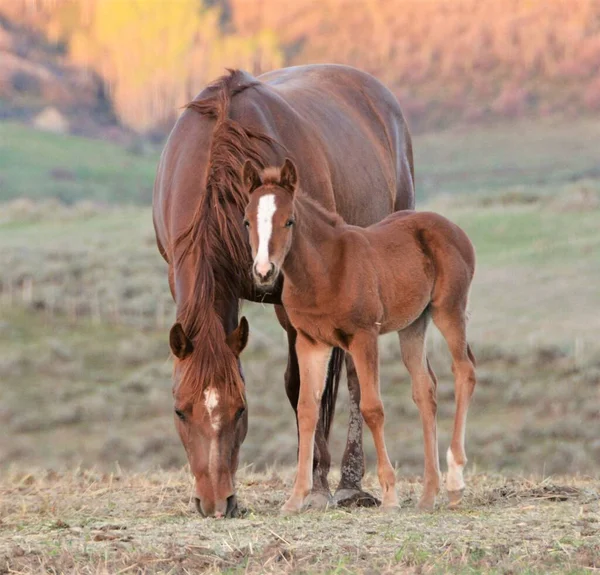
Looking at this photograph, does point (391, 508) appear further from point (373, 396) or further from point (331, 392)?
point (331, 392)

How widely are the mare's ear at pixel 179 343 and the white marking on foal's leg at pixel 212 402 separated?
236mm

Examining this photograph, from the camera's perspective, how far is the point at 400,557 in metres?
4.90

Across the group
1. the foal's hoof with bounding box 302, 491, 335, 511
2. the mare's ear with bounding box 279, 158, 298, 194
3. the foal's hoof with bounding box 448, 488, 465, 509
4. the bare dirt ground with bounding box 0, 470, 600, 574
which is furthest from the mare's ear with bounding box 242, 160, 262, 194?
the foal's hoof with bounding box 448, 488, 465, 509

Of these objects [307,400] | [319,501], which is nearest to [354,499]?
[319,501]

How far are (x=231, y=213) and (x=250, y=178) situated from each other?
0.45 m

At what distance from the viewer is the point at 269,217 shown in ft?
18.4

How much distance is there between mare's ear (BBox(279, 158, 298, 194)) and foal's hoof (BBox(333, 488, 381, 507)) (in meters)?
2.33

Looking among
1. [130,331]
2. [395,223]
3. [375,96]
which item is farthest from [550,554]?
[130,331]

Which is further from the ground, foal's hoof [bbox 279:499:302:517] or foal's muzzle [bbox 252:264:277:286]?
foal's muzzle [bbox 252:264:277:286]

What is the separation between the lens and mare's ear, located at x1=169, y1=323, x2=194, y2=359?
18.8 feet

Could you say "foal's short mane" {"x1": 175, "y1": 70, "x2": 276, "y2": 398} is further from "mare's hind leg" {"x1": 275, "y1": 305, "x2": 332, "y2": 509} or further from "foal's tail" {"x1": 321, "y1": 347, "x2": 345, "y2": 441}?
"foal's tail" {"x1": 321, "y1": 347, "x2": 345, "y2": 441}

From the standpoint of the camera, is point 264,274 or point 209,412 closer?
point 264,274

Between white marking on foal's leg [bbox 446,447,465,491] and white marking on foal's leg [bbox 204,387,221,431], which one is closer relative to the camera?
white marking on foal's leg [bbox 204,387,221,431]

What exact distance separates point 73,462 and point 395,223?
11.8m
